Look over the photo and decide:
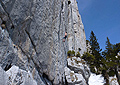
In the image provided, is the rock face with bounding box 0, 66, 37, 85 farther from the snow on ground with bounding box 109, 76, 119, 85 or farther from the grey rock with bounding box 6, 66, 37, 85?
the snow on ground with bounding box 109, 76, 119, 85

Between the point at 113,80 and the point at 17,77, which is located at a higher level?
the point at 17,77

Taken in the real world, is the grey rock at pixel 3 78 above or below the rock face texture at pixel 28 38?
below

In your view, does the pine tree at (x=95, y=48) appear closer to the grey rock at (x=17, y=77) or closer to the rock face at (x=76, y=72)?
the rock face at (x=76, y=72)

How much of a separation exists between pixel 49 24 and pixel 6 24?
548 cm

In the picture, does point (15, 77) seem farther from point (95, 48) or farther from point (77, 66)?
point (95, 48)

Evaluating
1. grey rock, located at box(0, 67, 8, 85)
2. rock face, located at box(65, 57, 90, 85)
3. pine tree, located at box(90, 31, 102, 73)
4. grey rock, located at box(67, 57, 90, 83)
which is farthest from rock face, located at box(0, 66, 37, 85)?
pine tree, located at box(90, 31, 102, 73)

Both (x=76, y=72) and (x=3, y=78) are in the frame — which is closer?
(x=3, y=78)

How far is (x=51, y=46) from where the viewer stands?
12.7m

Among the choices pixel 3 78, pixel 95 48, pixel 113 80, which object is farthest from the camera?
pixel 95 48

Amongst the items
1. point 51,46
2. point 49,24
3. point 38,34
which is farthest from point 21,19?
point 51,46

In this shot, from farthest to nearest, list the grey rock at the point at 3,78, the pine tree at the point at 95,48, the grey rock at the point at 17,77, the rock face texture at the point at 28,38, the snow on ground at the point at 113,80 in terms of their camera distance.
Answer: the pine tree at the point at 95,48, the snow on ground at the point at 113,80, the rock face texture at the point at 28,38, the grey rock at the point at 17,77, the grey rock at the point at 3,78

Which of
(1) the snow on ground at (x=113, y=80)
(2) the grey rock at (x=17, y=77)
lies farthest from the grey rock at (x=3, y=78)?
(1) the snow on ground at (x=113, y=80)

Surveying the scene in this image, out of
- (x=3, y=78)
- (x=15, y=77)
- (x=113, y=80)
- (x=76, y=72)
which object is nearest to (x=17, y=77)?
(x=15, y=77)

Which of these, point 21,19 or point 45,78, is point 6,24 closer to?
point 21,19
